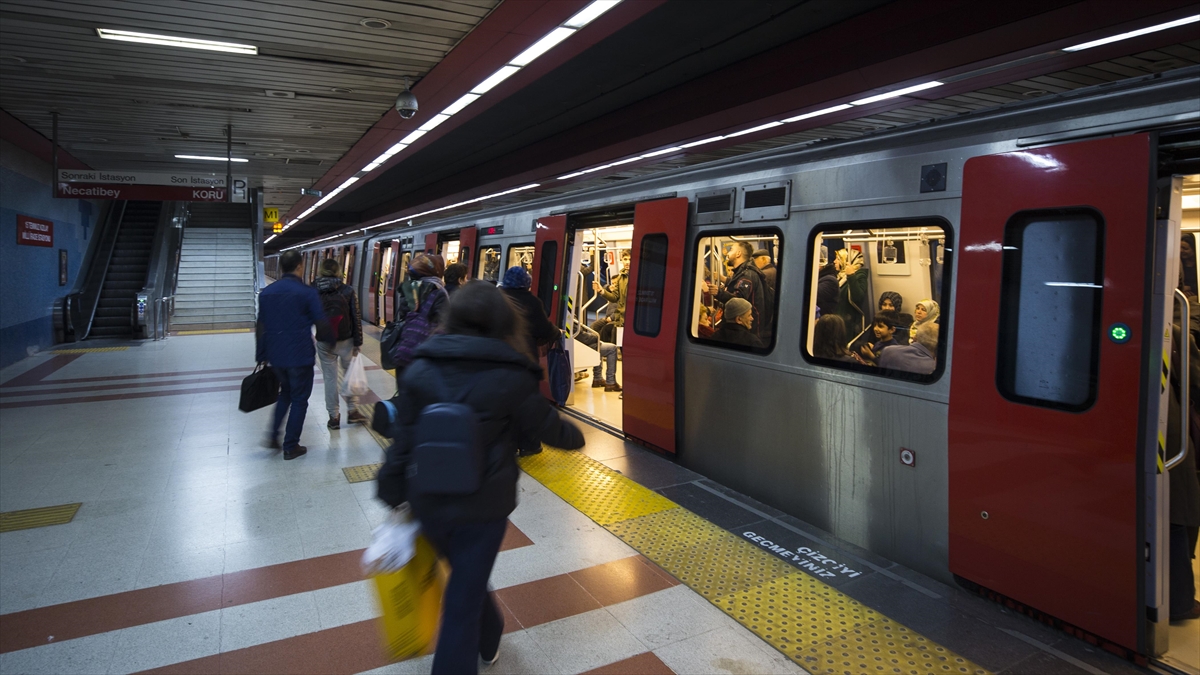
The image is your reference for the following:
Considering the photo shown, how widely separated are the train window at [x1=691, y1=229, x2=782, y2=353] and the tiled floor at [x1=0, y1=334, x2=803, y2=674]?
167 cm

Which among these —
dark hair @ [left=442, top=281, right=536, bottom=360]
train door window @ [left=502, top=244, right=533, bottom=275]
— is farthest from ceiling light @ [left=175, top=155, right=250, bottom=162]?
Answer: dark hair @ [left=442, top=281, right=536, bottom=360]

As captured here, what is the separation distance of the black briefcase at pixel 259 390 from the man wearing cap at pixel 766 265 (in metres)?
3.87

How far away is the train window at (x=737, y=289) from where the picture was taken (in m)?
4.49

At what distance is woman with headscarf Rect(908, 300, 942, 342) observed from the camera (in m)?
3.65

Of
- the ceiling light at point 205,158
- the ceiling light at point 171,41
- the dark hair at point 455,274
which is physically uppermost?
the ceiling light at point 205,158

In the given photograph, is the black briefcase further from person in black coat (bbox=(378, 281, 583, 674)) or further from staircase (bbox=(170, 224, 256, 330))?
staircase (bbox=(170, 224, 256, 330))

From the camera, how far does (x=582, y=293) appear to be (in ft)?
35.5

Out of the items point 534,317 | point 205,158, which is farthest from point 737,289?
point 205,158

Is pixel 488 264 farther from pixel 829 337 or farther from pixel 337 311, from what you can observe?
pixel 829 337

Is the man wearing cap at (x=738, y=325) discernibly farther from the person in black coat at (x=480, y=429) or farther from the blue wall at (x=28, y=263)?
the blue wall at (x=28, y=263)

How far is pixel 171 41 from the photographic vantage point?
536cm

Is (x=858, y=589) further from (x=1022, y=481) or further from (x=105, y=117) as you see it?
(x=105, y=117)

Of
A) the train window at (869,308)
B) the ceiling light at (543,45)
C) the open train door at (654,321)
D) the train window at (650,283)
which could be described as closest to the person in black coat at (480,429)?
the train window at (869,308)

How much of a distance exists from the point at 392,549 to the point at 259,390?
3.78m
